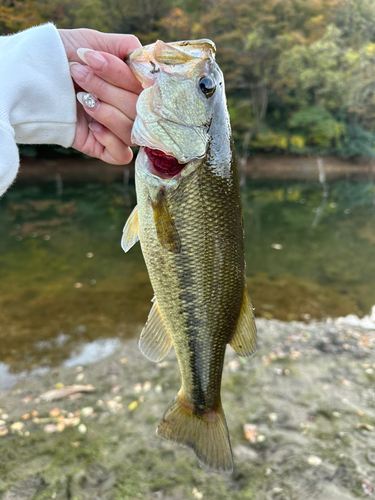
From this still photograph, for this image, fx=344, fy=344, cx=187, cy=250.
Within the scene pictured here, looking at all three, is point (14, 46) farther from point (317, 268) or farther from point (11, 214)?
point (11, 214)

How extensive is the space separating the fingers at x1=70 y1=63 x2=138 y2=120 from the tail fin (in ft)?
5.01

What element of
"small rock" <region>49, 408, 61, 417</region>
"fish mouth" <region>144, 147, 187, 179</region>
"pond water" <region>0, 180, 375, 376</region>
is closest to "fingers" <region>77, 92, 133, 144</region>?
"fish mouth" <region>144, 147, 187, 179</region>

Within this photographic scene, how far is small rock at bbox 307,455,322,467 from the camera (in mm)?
2850

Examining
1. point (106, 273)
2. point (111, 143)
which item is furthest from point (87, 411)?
point (106, 273)

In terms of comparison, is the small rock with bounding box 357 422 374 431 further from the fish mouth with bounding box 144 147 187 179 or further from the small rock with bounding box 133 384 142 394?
the fish mouth with bounding box 144 147 187 179

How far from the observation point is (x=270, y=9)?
83.1 feet

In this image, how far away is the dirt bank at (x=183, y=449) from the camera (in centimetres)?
267

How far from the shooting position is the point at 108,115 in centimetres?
170

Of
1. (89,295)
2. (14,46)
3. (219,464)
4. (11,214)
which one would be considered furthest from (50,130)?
(11,214)

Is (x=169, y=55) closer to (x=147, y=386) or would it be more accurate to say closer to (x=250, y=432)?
(x=250, y=432)

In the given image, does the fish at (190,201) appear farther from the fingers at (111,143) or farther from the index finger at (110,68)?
the fingers at (111,143)

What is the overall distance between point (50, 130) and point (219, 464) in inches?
74.5

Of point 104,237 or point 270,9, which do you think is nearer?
point 104,237

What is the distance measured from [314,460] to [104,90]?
317cm
